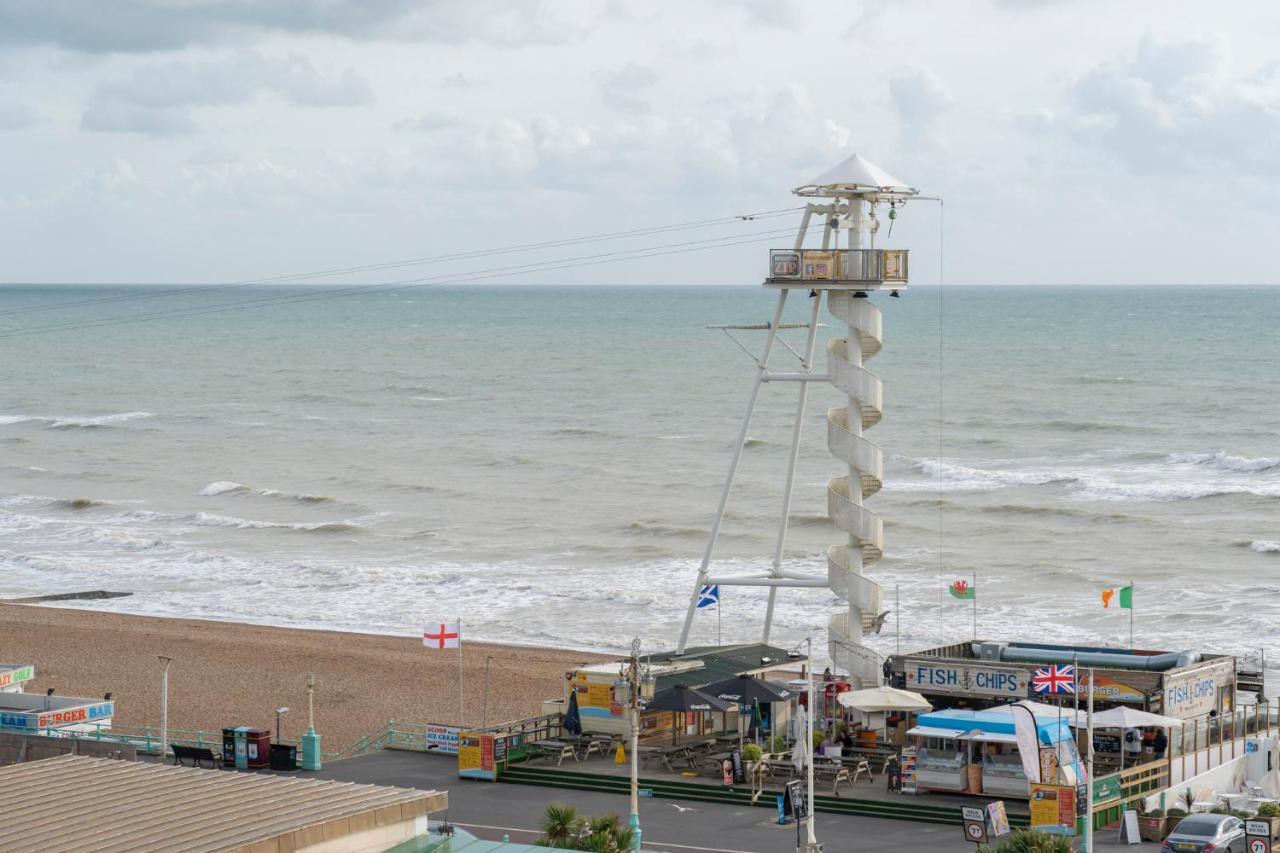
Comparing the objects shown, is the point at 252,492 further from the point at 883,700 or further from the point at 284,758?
the point at 883,700

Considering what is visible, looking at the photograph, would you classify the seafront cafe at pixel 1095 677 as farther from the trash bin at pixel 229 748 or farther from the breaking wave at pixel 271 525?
the breaking wave at pixel 271 525

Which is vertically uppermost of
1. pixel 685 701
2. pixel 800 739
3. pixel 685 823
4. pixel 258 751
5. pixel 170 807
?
pixel 685 701

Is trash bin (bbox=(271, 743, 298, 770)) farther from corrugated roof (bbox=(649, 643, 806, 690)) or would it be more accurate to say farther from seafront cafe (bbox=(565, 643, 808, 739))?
corrugated roof (bbox=(649, 643, 806, 690))

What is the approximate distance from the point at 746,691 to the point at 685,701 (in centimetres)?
103

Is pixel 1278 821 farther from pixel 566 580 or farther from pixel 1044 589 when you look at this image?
pixel 566 580

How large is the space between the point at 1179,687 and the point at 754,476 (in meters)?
54.8

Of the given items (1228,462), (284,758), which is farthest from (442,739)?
(1228,462)

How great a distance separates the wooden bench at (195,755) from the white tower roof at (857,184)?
14.4 m

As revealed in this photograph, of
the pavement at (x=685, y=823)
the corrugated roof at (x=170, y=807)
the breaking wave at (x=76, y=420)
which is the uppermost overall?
the breaking wave at (x=76, y=420)

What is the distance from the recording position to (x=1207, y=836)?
25.7 m

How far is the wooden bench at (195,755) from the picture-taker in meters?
31.7

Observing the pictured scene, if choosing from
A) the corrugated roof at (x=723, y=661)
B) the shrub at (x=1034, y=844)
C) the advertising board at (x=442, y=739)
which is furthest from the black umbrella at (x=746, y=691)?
the shrub at (x=1034, y=844)

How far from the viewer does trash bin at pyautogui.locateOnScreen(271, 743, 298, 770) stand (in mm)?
32312

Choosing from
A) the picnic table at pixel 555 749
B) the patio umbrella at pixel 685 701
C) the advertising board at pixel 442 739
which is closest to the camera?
the patio umbrella at pixel 685 701
